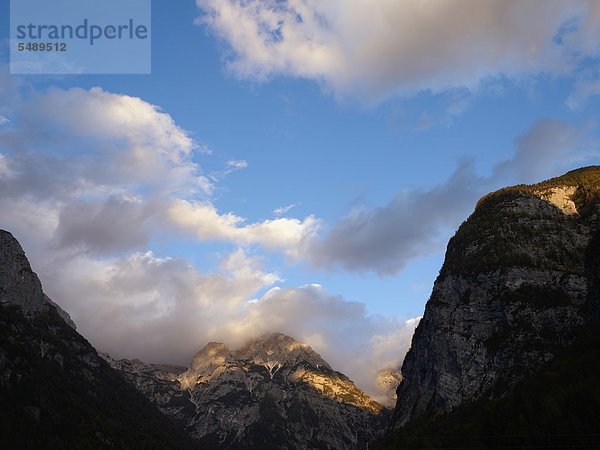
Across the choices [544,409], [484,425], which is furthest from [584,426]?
[484,425]

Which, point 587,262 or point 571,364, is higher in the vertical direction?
point 587,262

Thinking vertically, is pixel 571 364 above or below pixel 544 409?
above

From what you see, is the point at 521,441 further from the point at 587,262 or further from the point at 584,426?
the point at 587,262

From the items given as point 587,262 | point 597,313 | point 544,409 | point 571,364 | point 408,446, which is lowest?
point 408,446

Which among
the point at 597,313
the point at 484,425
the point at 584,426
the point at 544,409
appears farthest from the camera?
the point at 597,313

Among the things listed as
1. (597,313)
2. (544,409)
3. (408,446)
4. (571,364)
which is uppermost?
(597,313)

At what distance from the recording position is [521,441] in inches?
5472

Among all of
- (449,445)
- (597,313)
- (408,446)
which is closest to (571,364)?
(597,313)

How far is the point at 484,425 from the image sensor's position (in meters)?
158

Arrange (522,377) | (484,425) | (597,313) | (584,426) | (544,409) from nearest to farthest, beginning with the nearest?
(584,426), (544,409), (484,425), (597,313), (522,377)

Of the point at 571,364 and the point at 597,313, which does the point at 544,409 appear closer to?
the point at 571,364

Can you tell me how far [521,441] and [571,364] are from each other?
122 ft

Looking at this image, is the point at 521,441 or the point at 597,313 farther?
the point at 597,313

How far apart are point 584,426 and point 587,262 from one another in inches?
2991
